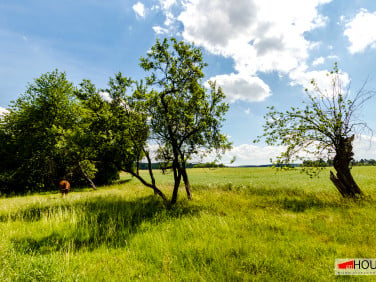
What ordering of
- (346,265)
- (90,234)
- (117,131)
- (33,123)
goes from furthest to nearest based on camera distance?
(33,123) < (117,131) < (90,234) < (346,265)

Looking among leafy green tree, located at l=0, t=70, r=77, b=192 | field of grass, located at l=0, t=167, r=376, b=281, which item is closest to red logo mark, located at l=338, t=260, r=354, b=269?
field of grass, located at l=0, t=167, r=376, b=281

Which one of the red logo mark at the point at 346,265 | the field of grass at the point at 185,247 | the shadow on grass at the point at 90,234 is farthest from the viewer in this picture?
the shadow on grass at the point at 90,234

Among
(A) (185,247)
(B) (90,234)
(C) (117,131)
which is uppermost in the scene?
(C) (117,131)

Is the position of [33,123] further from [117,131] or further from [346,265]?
[346,265]

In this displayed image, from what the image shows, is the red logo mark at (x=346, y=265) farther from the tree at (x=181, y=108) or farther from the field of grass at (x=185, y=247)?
the tree at (x=181, y=108)

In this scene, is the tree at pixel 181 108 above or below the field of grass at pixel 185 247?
above

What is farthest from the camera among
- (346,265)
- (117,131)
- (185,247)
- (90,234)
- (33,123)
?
(33,123)

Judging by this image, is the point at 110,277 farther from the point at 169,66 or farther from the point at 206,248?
the point at 169,66

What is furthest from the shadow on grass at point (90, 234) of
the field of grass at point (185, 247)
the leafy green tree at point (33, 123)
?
the leafy green tree at point (33, 123)

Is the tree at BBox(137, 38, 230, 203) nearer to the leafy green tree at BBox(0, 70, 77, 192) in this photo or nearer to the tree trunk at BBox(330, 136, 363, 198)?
the tree trunk at BBox(330, 136, 363, 198)

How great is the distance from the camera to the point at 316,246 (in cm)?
534

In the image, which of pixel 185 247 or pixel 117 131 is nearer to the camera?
pixel 185 247

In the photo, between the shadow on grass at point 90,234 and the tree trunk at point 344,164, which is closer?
the shadow on grass at point 90,234

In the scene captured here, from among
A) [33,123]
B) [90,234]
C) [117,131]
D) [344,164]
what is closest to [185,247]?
[90,234]
